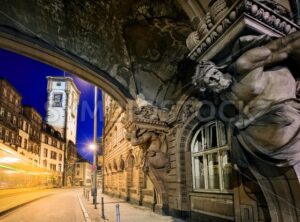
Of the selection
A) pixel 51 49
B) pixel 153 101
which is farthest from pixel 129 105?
pixel 51 49

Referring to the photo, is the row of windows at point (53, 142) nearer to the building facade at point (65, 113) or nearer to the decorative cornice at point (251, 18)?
the building facade at point (65, 113)

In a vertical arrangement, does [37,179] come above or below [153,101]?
below

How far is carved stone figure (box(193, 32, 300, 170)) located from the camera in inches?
107

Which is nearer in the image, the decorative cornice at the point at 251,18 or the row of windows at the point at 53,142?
the decorative cornice at the point at 251,18

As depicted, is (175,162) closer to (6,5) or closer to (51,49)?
(51,49)

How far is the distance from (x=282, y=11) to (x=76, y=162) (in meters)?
68.6

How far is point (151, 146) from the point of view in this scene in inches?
328

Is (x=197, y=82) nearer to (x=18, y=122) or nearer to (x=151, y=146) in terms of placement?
(x=151, y=146)

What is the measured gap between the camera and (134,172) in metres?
14.0

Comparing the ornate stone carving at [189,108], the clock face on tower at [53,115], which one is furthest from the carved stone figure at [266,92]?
the clock face on tower at [53,115]

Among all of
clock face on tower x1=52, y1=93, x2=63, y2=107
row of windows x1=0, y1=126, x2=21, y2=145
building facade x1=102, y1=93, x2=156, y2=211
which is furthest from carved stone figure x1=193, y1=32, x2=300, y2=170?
clock face on tower x1=52, y1=93, x2=63, y2=107

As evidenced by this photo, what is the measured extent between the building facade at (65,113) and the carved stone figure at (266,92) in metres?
59.2

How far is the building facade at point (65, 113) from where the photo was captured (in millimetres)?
60119

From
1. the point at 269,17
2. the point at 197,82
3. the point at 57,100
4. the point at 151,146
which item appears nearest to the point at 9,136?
the point at 151,146
